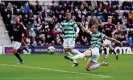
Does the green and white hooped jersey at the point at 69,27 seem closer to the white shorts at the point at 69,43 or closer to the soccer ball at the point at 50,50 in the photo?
the white shorts at the point at 69,43

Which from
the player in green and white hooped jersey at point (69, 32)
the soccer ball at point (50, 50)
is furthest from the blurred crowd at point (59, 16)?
the player in green and white hooped jersey at point (69, 32)

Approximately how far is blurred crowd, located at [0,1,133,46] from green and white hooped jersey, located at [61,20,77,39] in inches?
575

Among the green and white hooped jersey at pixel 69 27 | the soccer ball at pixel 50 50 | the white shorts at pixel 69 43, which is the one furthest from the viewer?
the soccer ball at pixel 50 50

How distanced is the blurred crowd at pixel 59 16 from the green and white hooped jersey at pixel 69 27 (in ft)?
48.0

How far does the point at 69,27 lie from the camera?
2416cm

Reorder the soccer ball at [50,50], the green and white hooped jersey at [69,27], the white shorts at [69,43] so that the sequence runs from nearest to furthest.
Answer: the green and white hooped jersey at [69,27]
the white shorts at [69,43]
the soccer ball at [50,50]

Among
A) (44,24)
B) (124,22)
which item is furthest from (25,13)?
(124,22)

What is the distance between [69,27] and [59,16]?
18687 millimetres

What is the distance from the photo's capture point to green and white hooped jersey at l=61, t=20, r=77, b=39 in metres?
24.0

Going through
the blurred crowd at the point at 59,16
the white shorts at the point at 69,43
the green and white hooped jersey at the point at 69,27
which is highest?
the blurred crowd at the point at 59,16

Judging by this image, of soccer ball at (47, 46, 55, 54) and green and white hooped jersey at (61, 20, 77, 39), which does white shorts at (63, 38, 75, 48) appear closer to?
green and white hooped jersey at (61, 20, 77, 39)

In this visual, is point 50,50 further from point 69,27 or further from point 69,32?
point 69,27

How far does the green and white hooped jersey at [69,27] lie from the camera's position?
2402cm

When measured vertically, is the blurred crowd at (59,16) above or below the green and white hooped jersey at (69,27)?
above
